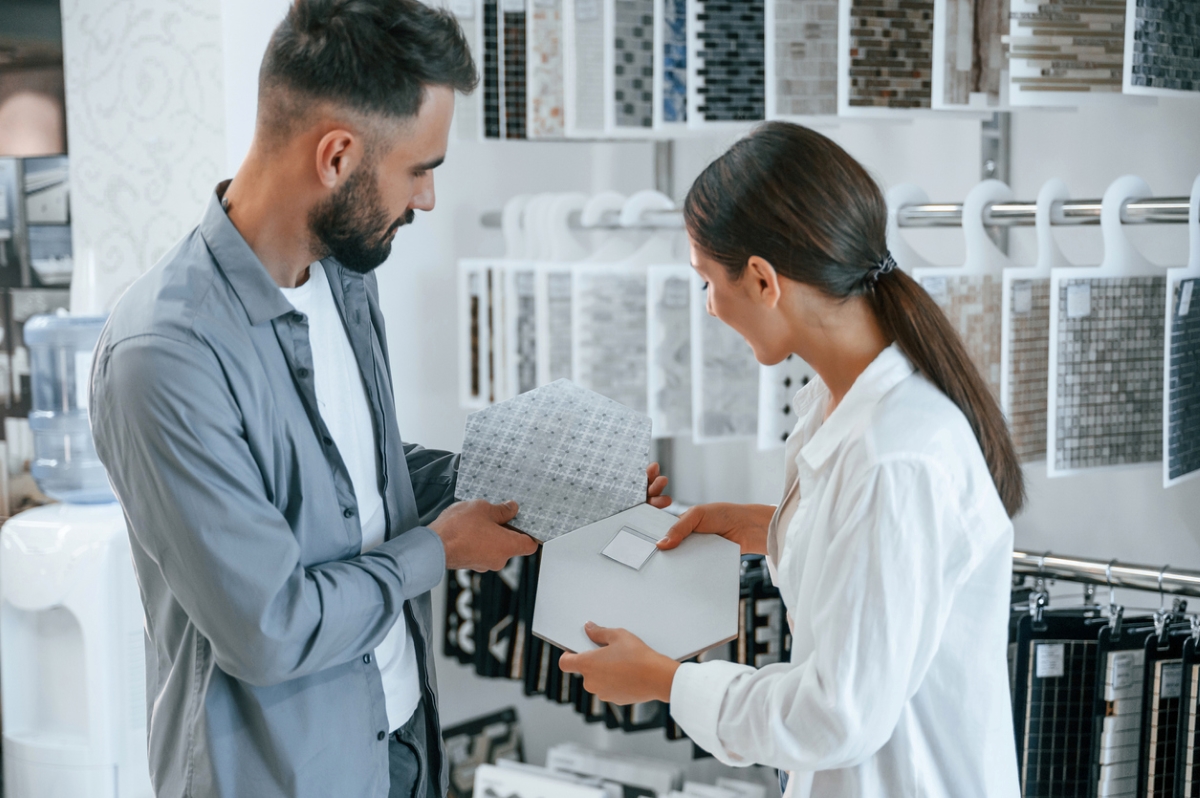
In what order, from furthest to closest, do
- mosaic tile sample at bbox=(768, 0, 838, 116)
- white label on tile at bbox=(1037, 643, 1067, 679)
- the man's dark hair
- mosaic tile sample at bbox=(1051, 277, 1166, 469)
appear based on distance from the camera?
mosaic tile sample at bbox=(768, 0, 838, 116)
white label on tile at bbox=(1037, 643, 1067, 679)
mosaic tile sample at bbox=(1051, 277, 1166, 469)
the man's dark hair

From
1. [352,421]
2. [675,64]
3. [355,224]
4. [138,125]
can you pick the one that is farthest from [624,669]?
[138,125]

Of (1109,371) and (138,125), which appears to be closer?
(1109,371)

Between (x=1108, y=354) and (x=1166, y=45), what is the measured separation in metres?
0.51

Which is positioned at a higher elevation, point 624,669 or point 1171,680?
point 624,669

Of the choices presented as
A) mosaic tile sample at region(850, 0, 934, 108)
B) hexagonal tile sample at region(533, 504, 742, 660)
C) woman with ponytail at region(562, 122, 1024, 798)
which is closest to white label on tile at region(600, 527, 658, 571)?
hexagonal tile sample at region(533, 504, 742, 660)

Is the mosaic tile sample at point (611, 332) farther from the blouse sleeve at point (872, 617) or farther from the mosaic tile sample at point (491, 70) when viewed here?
the blouse sleeve at point (872, 617)

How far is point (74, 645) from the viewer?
2.70 metres

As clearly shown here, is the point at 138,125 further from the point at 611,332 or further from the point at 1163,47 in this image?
the point at 1163,47

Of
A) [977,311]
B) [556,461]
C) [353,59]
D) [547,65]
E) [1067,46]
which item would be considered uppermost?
[547,65]

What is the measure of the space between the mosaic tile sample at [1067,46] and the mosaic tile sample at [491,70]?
1315 millimetres

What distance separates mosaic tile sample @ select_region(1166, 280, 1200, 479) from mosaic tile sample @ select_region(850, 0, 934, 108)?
0.63 metres

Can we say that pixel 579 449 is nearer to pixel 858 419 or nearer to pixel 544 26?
pixel 858 419

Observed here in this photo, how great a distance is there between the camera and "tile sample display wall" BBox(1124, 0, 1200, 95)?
1766 mm

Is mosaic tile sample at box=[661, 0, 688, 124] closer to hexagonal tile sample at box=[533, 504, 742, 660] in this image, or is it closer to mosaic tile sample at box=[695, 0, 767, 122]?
mosaic tile sample at box=[695, 0, 767, 122]
